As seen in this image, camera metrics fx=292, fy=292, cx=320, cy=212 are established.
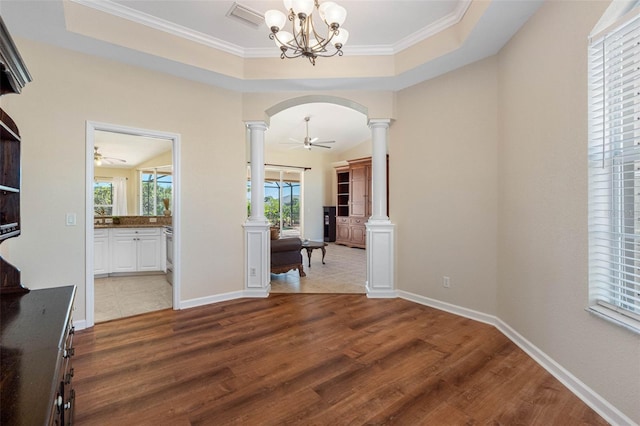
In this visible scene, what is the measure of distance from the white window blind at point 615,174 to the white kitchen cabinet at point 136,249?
5903 millimetres

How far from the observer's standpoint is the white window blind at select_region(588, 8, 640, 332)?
1.69 m

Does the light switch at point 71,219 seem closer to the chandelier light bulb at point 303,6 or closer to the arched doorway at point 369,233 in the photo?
the arched doorway at point 369,233

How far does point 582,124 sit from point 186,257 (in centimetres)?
397

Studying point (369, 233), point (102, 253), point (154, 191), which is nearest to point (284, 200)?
point (154, 191)

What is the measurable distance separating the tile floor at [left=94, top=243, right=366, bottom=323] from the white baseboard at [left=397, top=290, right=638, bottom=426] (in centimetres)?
148

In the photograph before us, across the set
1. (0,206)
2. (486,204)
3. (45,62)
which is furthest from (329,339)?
(45,62)

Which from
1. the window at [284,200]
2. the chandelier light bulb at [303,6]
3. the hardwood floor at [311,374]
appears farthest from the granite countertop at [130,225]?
the chandelier light bulb at [303,6]

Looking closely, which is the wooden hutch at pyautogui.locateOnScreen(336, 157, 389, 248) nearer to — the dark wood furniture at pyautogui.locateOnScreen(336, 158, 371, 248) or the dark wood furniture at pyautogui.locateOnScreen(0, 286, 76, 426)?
the dark wood furniture at pyautogui.locateOnScreen(336, 158, 371, 248)

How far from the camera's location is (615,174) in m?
1.84

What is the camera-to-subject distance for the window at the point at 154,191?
23.6 ft

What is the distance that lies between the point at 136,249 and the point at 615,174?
247 inches

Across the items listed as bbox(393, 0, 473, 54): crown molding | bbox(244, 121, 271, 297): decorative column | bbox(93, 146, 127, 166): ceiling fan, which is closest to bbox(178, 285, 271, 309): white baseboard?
bbox(244, 121, 271, 297): decorative column

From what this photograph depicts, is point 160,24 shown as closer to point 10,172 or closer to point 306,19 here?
point 306,19

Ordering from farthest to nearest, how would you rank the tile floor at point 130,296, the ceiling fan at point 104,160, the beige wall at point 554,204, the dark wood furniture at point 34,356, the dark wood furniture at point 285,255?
the ceiling fan at point 104,160
the dark wood furniture at point 285,255
the tile floor at point 130,296
the beige wall at point 554,204
the dark wood furniture at point 34,356
